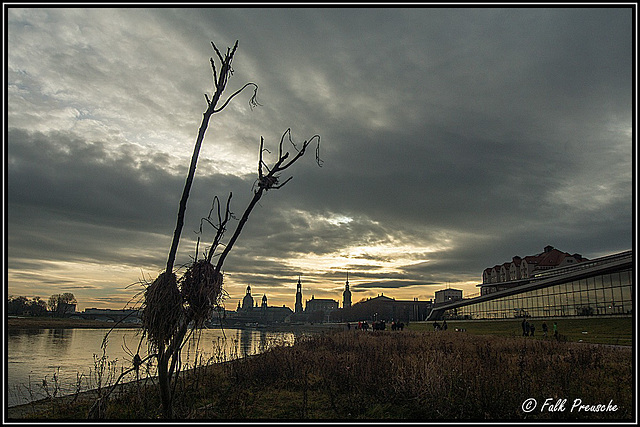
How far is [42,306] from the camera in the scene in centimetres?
9656

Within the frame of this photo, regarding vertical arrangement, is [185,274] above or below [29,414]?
above

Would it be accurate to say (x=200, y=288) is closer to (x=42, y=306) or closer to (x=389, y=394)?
(x=389, y=394)

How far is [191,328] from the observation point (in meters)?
6.73

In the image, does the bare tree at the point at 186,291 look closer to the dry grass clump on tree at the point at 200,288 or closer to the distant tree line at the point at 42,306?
the dry grass clump on tree at the point at 200,288

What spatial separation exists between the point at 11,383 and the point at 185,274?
1439 centimetres

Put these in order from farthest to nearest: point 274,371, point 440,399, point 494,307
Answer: point 494,307, point 274,371, point 440,399

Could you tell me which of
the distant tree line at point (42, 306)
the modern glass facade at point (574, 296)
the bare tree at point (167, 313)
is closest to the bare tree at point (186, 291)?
the bare tree at point (167, 313)

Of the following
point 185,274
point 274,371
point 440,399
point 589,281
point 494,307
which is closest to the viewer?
point 185,274

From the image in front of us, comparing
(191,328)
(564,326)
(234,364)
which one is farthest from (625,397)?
(564,326)

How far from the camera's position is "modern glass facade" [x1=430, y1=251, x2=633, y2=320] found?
42375 mm

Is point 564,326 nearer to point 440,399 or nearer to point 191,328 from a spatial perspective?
point 440,399

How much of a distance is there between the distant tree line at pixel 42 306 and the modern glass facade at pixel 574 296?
88.1 m

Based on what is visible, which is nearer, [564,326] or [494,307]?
[564,326]

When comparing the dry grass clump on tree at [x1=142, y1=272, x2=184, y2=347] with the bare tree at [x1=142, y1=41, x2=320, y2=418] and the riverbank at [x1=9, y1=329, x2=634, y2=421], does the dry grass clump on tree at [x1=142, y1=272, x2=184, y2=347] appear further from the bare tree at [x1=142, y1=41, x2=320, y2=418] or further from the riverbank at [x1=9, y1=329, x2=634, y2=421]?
the riverbank at [x1=9, y1=329, x2=634, y2=421]
